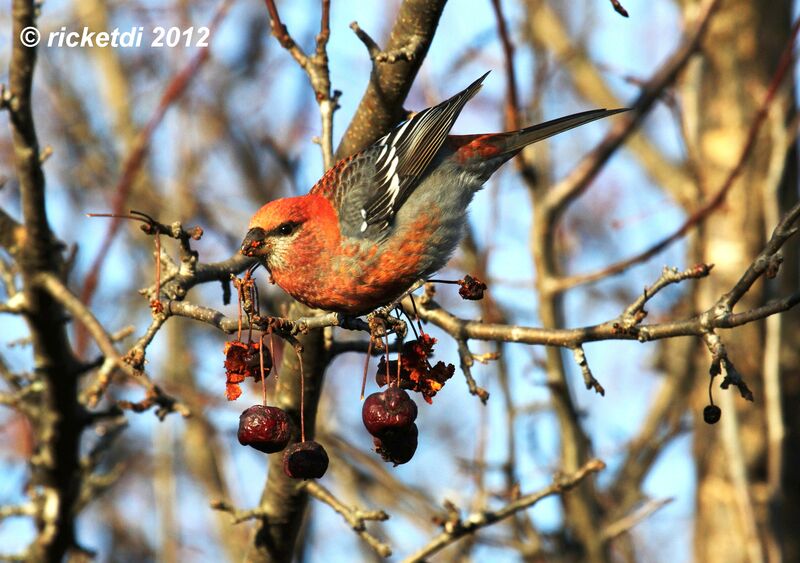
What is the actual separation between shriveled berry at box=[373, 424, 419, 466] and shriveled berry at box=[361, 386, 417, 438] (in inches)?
0.9

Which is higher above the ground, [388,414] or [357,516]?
[357,516]

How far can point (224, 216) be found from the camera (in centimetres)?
695

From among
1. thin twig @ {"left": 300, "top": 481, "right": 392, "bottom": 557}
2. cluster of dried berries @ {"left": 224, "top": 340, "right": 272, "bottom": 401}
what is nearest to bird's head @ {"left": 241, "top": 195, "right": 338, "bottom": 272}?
cluster of dried berries @ {"left": 224, "top": 340, "right": 272, "bottom": 401}

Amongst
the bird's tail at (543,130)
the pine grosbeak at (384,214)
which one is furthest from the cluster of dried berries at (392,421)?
the bird's tail at (543,130)

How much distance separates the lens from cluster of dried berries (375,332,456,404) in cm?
221

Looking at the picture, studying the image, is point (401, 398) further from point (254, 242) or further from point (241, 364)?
point (254, 242)

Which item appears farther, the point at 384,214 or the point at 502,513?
the point at 384,214

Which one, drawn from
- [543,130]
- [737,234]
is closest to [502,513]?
[543,130]

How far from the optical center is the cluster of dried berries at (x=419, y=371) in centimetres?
221

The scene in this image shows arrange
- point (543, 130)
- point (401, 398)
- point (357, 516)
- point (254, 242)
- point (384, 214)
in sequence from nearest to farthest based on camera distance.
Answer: point (401, 398) → point (254, 242) → point (357, 516) → point (384, 214) → point (543, 130)

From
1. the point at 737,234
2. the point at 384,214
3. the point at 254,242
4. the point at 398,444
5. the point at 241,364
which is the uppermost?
the point at 737,234

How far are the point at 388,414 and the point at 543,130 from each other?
6.04 ft

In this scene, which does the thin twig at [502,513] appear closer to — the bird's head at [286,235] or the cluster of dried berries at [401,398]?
the cluster of dried berries at [401,398]

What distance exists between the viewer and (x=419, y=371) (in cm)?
222
